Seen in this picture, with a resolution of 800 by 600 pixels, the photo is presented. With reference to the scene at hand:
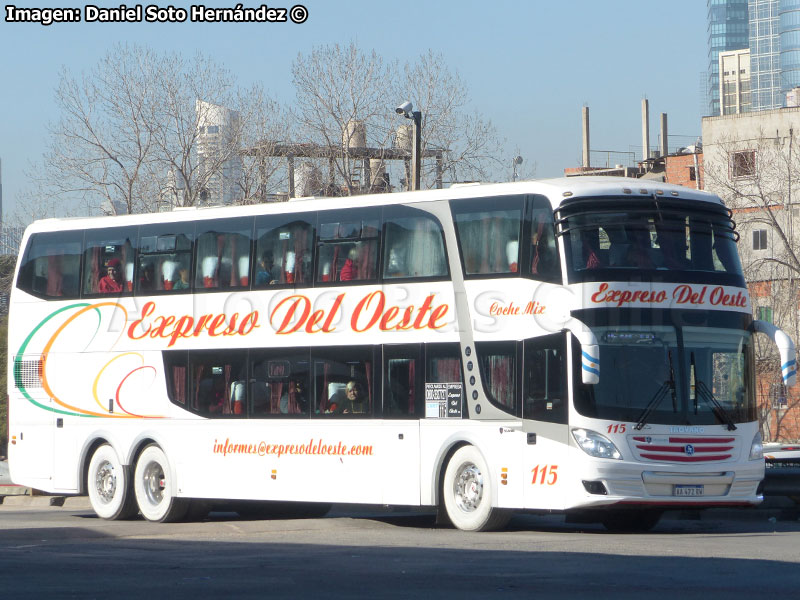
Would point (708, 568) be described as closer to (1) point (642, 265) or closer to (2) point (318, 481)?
(1) point (642, 265)

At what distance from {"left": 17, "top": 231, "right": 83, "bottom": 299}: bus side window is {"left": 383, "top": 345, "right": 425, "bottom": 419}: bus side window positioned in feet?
20.5

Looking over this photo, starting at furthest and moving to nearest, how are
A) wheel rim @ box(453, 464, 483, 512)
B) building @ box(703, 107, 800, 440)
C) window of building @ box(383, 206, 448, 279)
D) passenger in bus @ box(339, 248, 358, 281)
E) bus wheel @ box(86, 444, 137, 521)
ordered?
1. building @ box(703, 107, 800, 440)
2. bus wheel @ box(86, 444, 137, 521)
3. passenger in bus @ box(339, 248, 358, 281)
4. window of building @ box(383, 206, 448, 279)
5. wheel rim @ box(453, 464, 483, 512)

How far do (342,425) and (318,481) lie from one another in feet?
2.93

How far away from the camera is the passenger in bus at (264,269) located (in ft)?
66.4

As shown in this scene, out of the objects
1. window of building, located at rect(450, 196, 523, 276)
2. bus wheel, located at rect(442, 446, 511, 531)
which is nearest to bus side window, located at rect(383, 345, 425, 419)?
bus wheel, located at rect(442, 446, 511, 531)

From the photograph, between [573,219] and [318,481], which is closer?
[573,219]

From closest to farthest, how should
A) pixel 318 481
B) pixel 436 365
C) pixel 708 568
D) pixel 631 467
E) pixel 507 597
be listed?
pixel 507 597 → pixel 708 568 → pixel 631 467 → pixel 436 365 → pixel 318 481

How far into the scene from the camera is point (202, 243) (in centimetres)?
2108

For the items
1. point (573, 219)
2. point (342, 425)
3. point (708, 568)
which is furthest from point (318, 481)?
point (708, 568)

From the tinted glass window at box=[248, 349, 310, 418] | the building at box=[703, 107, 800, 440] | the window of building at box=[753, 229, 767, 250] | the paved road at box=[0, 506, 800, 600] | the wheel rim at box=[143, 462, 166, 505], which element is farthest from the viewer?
the window of building at box=[753, 229, 767, 250]

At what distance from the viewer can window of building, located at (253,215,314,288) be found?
19875 mm

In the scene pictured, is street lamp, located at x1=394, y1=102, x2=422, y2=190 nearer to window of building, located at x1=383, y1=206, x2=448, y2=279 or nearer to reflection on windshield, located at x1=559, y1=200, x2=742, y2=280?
window of building, located at x1=383, y1=206, x2=448, y2=279

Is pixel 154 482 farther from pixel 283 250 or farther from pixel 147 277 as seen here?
pixel 283 250

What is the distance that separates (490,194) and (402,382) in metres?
2.62
